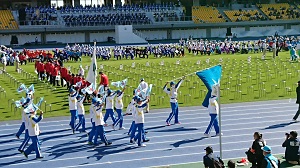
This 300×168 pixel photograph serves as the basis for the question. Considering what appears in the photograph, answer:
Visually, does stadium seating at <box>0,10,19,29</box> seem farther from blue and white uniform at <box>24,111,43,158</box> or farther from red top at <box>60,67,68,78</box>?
blue and white uniform at <box>24,111,43,158</box>

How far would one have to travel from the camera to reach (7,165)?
44.8 ft

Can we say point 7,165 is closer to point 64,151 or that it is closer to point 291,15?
point 64,151

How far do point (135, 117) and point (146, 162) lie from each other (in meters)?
1.91

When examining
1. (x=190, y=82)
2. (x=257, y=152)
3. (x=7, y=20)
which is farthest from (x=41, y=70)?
(x=7, y=20)

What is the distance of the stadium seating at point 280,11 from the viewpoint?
6881cm

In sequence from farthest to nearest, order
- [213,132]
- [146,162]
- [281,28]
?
[281,28] → [213,132] → [146,162]

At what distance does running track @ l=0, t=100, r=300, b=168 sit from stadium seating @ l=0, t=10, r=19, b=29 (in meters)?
40.2

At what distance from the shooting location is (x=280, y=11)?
7069 centimetres

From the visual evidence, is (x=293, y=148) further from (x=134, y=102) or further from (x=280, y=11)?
(x=280, y=11)

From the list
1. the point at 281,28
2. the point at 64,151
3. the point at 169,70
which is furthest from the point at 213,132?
the point at 281,28

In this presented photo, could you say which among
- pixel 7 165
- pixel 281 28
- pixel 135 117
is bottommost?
pixel 7 165

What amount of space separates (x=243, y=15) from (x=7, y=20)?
30.7 meters

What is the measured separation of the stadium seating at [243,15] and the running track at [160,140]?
48.1 m

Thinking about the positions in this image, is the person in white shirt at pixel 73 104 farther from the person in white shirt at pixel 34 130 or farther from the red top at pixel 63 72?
the red top at pixel 63 72
